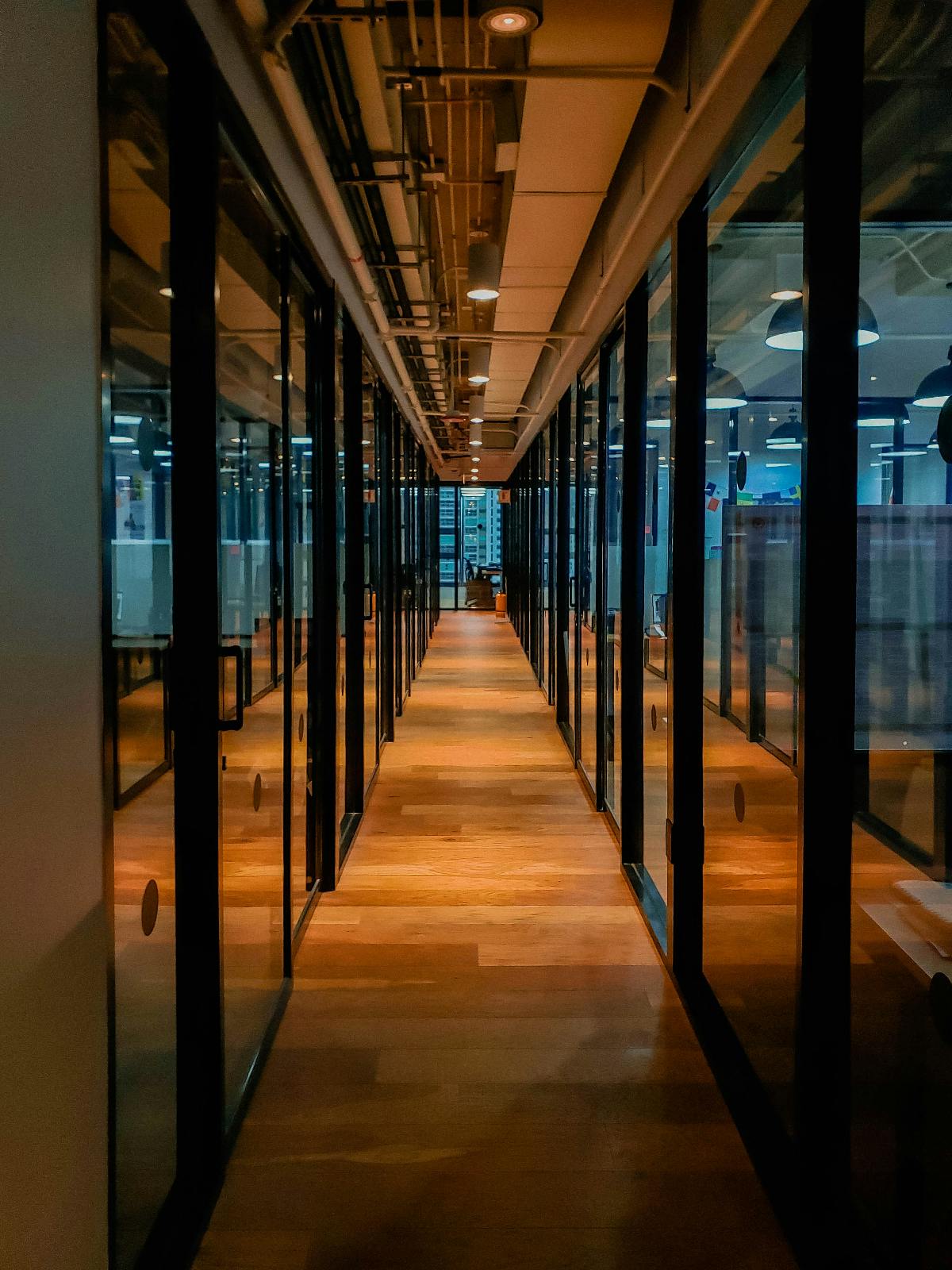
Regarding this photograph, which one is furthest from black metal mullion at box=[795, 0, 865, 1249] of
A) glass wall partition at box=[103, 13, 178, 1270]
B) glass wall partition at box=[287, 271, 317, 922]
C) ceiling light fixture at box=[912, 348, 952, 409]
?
glass wall partition at box=[287, 271, 317, 922]

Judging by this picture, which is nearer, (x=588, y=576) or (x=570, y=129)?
(x=570, y=129)

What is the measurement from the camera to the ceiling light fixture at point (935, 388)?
282 centimetres

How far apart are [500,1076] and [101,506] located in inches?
87.2

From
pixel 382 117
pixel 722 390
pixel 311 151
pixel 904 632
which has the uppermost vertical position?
pixel 382 117

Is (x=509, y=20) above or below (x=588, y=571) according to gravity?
above

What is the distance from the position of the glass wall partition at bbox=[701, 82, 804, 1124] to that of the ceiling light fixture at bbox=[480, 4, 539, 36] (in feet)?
2.41

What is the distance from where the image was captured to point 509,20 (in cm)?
283

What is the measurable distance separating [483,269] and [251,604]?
2.63 m

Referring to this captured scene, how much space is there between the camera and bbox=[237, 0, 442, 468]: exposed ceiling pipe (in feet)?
8.63

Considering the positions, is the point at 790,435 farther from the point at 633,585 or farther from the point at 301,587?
the point at 633,585

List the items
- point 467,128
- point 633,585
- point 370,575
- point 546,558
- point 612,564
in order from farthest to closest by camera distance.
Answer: point 546,558 < point 370,575 < point 612,564 < point 633,585 < point 467,128

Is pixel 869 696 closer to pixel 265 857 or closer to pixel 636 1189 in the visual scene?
pixel 636 1189

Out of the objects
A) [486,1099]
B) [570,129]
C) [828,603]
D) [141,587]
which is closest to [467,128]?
[570,129]

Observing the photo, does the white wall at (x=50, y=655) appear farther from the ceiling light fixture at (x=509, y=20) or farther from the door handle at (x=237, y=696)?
the ceiling light fixture at (x=509, y=20)
